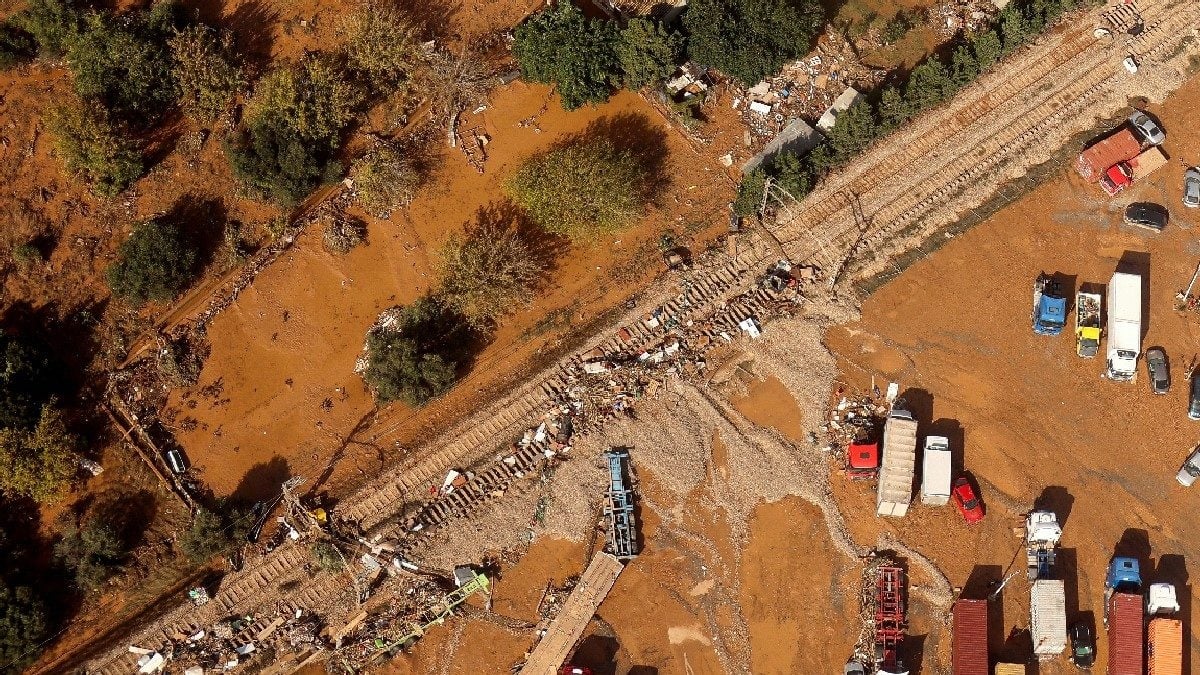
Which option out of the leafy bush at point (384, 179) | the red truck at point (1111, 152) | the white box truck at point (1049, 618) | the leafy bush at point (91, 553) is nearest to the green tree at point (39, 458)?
the leafy bush at point (91, 553)

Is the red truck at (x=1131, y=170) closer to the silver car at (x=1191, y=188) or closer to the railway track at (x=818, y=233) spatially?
the silver car at (x=1191, y=188)

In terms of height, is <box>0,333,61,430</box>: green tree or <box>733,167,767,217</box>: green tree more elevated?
<box>0,333,61,430</box>: green tree

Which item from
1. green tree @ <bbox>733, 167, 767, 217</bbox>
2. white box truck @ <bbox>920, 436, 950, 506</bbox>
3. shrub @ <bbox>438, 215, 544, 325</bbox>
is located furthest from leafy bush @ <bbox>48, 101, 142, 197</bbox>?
white box truck @ <bbox>920, 436, 950, 506</bbox>

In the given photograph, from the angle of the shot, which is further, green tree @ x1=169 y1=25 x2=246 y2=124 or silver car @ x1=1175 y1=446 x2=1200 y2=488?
green tree @ x1=169 y1=25 x2=246 y2=124

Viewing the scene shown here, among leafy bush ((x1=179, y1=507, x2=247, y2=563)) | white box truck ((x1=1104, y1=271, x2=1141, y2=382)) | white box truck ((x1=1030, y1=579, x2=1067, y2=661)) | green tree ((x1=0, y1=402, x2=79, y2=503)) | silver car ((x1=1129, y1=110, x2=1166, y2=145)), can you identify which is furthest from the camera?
silver car ((x1=1129, y1=110, x2=1166, y2=145))

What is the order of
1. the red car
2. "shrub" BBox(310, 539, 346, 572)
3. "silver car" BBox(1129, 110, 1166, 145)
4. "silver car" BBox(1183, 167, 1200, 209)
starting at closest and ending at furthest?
"shrub" BBox(310, 539, 346, 572), the red car, "silver car" BBox(1183, 167, 1200, 209), "silver car" BBox(1129, 110, 1166, 145)

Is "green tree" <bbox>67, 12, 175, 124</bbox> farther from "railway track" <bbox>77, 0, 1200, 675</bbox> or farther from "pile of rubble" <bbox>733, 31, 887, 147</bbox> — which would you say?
"pile of rubble" <bbox>733, 31, 887, 147</bbox>
